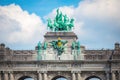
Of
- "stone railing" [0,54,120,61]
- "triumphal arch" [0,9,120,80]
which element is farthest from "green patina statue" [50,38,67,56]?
"stone railing" [0,54,120,61]

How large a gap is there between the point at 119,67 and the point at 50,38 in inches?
525

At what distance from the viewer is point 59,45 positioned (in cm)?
9988

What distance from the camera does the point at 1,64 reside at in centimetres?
10006

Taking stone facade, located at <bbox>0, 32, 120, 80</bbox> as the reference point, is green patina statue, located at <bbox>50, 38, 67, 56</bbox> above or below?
above

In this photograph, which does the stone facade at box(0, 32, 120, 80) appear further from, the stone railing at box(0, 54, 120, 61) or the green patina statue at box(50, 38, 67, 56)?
the green patina statue at box(50, 38, 67, 56)

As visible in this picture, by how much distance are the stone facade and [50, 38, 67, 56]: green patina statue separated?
0.64 metres

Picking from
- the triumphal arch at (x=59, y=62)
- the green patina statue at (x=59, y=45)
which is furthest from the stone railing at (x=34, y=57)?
the green patina statue at (x=59, y=45)

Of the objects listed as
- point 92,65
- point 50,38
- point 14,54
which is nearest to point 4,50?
point 14,54

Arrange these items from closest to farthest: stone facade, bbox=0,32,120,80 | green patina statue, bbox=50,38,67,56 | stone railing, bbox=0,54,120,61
Result: stone facade, bbox=0,32,120,80, stone railing, bbox=0,54,120,61, green patina statue, bbox=50,38,67,56

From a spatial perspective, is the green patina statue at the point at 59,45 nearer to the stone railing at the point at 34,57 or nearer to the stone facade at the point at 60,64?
the stone facade at the point at 60,64

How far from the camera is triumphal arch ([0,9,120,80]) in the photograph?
99125mm

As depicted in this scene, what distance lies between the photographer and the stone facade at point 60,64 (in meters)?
99.1

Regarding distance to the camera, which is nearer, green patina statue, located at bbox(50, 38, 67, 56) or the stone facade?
the stone facade

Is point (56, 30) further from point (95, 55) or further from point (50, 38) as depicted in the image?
point (95, 55)
